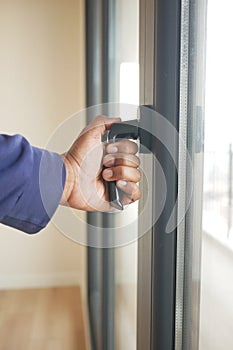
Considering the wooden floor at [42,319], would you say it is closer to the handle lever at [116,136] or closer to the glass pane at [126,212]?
the glass pane at [126,212]

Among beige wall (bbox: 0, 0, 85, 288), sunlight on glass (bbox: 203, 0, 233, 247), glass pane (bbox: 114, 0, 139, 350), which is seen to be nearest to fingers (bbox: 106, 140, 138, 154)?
sunlight on glass (bbox: 203, 0, 233, 247)

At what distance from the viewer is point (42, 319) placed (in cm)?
307

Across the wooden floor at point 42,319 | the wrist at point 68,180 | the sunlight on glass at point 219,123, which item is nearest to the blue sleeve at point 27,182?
the wrist at point 68,180

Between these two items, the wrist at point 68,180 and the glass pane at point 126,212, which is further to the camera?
the glass pane at point 126,212

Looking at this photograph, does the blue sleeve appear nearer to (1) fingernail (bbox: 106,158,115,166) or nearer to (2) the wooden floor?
(1) fingernail (bbox: 106,158,115,166)

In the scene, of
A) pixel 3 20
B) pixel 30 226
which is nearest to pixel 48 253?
pixel 3 20

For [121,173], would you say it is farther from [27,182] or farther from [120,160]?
[27,182]

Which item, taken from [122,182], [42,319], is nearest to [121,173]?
[122,182]

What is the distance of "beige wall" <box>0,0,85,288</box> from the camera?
363 cm

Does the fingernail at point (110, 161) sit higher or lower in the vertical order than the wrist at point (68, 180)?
higher

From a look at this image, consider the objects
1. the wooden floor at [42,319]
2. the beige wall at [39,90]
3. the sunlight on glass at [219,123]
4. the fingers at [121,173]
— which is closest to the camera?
the sunlight on glass at [219,123]

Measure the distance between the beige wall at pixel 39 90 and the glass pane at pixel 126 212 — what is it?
1.89 metres

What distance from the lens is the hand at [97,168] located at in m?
0.73

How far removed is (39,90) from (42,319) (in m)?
1.70
